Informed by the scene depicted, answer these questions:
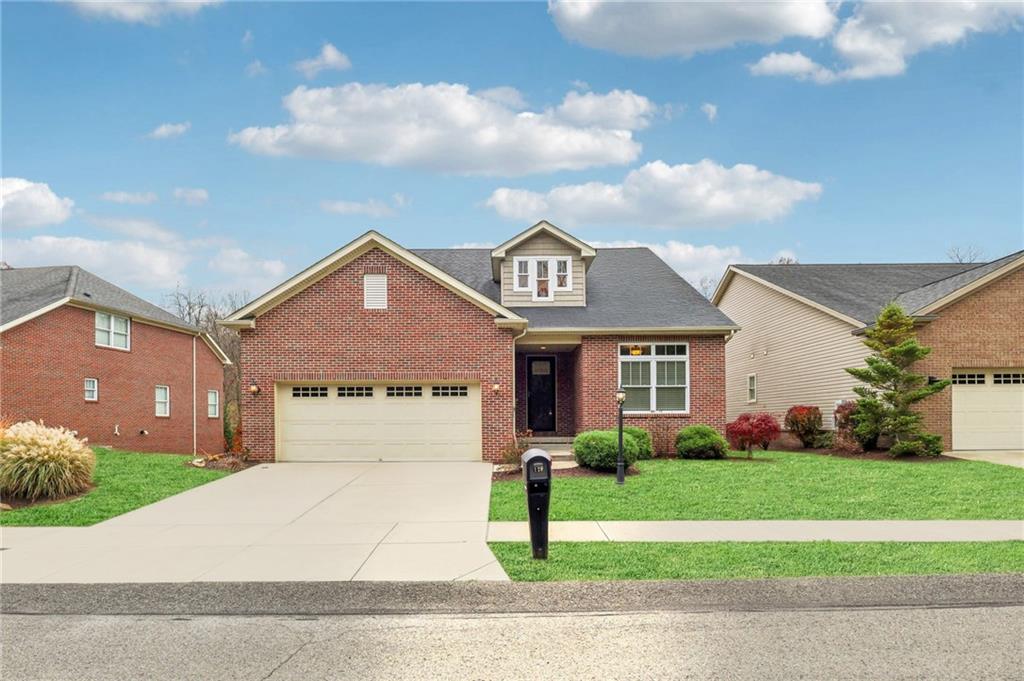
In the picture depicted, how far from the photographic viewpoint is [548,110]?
21.0 meters

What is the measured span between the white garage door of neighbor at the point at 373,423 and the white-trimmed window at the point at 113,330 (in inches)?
398

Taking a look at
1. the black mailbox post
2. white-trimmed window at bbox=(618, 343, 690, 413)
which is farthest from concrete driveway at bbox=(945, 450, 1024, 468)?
the black mailbox post

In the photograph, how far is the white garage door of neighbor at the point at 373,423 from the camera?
60.5 ft

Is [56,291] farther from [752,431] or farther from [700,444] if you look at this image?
[752,431]

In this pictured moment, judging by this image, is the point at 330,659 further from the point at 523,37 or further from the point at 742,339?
the point at 742,339

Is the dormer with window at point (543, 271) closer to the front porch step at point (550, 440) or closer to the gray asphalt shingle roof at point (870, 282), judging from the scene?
the front porch step at point (550, 440)

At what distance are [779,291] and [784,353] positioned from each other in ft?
7.20

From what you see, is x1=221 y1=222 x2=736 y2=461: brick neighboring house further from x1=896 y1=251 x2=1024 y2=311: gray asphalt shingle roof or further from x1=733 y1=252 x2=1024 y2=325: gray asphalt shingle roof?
x1=896 y1=251 x2=1024 y2=311: gray asphalt shingle roof

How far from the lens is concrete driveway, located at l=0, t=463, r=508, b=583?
7887 millimetres

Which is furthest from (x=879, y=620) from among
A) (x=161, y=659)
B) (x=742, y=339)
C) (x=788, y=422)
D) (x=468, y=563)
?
(x=742, y=339)

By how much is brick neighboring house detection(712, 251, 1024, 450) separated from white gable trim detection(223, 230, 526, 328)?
10521 millimetres

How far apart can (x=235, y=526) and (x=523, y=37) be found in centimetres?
1301

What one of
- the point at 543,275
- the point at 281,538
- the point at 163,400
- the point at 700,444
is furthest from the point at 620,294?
the point at 163,400

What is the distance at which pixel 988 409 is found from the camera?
65.0 ft
